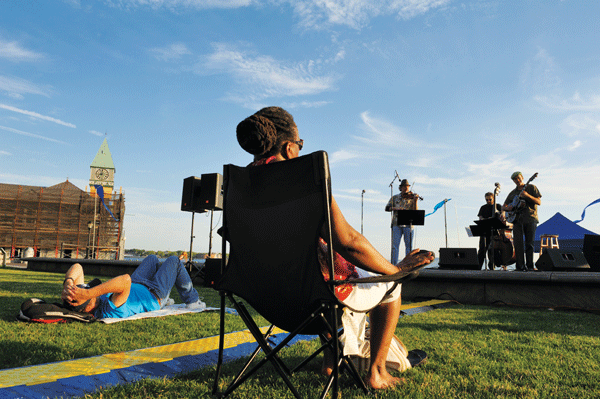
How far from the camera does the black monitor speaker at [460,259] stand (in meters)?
8.65

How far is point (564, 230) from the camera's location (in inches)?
781

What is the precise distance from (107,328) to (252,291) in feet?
8.15

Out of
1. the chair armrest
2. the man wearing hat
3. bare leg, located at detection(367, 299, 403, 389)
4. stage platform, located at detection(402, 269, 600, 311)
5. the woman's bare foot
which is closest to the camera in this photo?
the chair armrest

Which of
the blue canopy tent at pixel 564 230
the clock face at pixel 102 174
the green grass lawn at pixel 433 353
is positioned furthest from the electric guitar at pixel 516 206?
the clock face at pixel 102 174

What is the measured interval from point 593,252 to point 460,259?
8.10 feet

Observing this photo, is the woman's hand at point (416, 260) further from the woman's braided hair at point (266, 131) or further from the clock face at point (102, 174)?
the clock face at point (102, 174)

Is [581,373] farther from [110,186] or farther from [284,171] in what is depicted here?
[110,186]

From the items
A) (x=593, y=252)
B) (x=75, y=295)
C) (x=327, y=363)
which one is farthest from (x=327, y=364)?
(x=593, y=252)

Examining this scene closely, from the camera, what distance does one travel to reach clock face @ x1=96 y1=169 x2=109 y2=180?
95250 millimetres

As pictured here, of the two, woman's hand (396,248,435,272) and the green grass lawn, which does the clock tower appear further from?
woman's hand (396,248,435,272)

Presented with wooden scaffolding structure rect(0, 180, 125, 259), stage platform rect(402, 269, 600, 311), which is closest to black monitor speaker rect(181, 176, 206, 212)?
stage platform rect(402, 269, 600, 311)

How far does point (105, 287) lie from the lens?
12.0 ft

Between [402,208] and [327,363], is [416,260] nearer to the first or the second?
[327,363]

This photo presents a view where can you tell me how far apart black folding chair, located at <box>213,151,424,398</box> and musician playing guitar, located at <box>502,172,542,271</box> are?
7.67 meters
